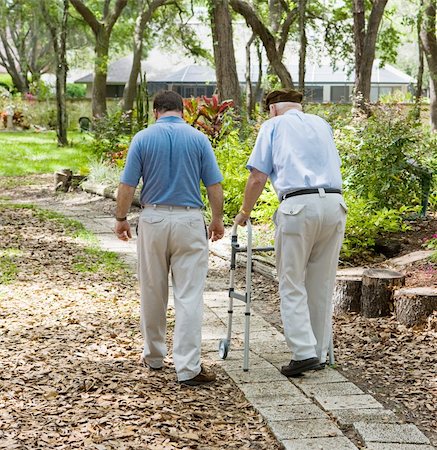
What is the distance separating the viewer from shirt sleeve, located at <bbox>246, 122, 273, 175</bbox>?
5379mm

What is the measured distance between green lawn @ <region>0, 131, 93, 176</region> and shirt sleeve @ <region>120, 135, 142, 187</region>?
11711mm

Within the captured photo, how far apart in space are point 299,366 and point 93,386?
123 cm

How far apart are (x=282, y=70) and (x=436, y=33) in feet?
23.8

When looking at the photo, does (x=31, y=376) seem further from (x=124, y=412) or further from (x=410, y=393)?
(x=410, y=393)

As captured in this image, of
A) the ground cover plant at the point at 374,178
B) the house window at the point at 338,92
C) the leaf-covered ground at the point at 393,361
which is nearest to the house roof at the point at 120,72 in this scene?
the house window at the point at 338,92

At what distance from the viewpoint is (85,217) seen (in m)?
12.7

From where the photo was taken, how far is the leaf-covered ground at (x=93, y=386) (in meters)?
4.34

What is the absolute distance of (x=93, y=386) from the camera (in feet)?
16.6

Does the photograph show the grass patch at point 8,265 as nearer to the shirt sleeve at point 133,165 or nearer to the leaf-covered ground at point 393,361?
the leaf-covered ground at point 393,361

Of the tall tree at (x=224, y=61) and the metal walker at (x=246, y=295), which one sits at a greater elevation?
the tall tree at (x=224, y=61)

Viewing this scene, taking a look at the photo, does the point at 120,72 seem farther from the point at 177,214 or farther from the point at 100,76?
the point at 177,214

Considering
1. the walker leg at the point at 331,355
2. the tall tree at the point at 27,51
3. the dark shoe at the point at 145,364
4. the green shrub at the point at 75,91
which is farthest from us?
the green shrub at the point at 75,91

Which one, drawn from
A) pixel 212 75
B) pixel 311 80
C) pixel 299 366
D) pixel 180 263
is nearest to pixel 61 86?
pixel 180 263

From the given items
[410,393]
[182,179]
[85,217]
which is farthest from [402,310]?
[85,217]
